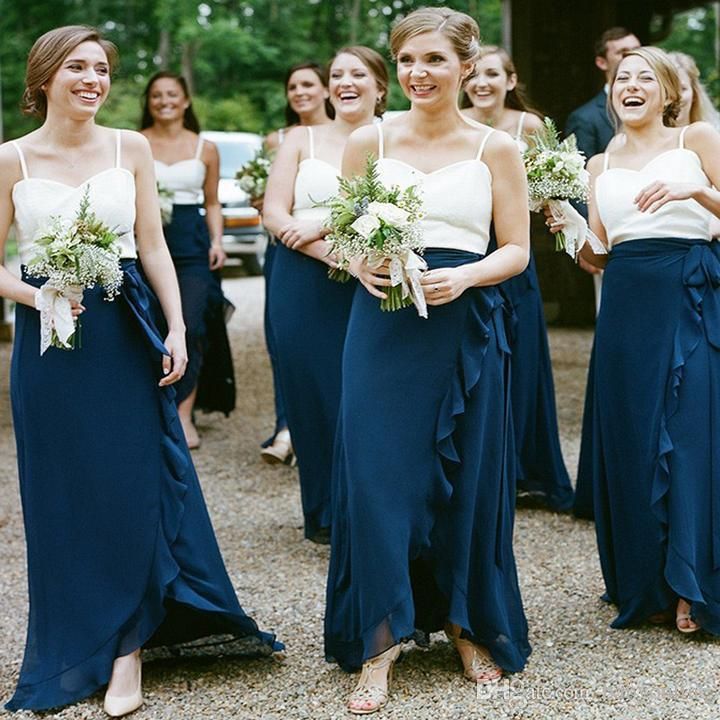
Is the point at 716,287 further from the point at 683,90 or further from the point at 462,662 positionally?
the point at 462,662

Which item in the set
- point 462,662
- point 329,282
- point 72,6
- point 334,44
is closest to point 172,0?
point 72,6

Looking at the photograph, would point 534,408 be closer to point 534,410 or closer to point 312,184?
point 534,410

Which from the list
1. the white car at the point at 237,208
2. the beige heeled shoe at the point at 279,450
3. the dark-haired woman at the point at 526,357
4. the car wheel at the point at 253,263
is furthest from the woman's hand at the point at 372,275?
the car wheel at the point at 253,263

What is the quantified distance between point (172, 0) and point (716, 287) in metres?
27.7

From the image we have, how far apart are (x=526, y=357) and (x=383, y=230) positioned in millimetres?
3329

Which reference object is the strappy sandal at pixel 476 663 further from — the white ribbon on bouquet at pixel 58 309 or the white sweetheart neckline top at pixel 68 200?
the white sweetheart neckline top at pixel 68 200

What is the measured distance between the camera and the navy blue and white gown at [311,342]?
644cm

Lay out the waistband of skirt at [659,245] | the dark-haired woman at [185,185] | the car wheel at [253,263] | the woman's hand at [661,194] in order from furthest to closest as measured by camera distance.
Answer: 1. the car wheel at [253,263]
2. the dark-haired woman at [185,185]
3. the waistband of skirt at [659,245]
4. the woman's hand at [661,194]

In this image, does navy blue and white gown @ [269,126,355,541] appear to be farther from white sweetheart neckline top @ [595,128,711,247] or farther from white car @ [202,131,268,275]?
white car @ [202,131,268,275]

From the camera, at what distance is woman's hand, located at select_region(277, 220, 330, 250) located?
249 inches

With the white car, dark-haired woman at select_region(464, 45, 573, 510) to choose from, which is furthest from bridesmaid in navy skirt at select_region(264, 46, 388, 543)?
the white car

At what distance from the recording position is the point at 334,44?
3697 centimetres

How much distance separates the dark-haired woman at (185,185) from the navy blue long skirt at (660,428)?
4.31 metres

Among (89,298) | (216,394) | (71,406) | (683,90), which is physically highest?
(683,90)
